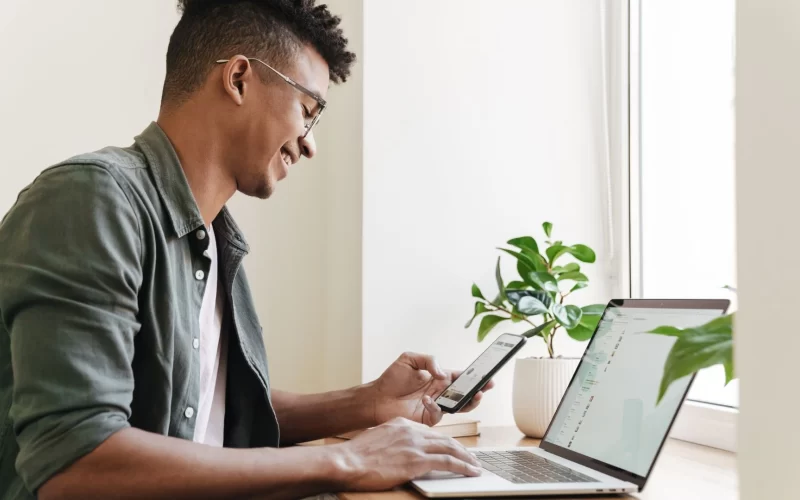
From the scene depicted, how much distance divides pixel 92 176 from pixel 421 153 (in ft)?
2.88

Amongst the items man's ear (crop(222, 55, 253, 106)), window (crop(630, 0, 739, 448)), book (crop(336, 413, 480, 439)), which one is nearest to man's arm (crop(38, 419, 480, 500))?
book (crop(336, 413, 480, 439))

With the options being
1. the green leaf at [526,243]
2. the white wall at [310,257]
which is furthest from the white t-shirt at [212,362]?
the green leaf at [526,243]

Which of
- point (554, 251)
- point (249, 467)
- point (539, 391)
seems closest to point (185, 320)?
point (249, 467)

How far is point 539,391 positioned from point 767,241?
3.28 feet

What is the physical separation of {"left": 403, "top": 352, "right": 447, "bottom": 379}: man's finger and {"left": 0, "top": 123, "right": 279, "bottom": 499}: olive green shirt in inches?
15.9

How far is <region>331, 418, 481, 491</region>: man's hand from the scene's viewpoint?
3.00 feet

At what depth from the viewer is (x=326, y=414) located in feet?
4.52

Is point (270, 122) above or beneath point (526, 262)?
above

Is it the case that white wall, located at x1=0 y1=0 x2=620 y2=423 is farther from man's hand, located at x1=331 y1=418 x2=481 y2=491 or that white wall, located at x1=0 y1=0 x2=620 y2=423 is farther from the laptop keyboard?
man's hand, located at x1=331 y1=418 x2=481 y2=491

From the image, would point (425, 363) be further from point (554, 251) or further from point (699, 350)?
point (699, 350)

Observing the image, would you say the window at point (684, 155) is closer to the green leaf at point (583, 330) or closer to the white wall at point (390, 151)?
the white wall at point (390, 151)

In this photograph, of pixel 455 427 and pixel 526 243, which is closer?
pixel 455 427

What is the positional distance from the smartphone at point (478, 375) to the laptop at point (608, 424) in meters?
0.08

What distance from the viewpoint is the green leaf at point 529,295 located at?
1.54 metres
